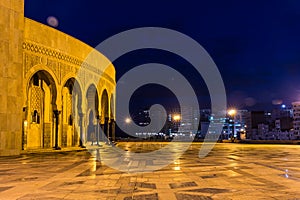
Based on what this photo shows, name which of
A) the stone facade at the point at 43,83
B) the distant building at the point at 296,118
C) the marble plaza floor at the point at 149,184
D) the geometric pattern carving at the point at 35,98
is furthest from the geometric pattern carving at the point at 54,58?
the distant building at the point at 296,118

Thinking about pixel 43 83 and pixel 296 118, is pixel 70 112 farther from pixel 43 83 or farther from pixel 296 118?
pixel 296 118

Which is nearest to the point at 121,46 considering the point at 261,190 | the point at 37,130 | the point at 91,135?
the point at 91,135

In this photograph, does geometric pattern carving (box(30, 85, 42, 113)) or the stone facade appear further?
geometric pattern carving (box(30, 85, 42, 113))

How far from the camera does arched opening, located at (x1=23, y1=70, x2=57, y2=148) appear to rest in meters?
19.3

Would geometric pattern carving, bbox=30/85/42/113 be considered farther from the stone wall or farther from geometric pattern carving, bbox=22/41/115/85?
the stone wall

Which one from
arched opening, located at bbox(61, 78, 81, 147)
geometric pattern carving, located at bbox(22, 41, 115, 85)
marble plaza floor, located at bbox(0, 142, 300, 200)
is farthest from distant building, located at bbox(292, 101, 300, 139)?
marble plaza floor, located at bbox(0, 142, 300, 200)

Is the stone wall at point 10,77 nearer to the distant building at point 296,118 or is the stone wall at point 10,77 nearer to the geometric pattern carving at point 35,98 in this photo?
the geometric pattern carving at point 35,98

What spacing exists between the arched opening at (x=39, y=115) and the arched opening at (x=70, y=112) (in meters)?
1.24

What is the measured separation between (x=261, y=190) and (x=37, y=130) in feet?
52.7

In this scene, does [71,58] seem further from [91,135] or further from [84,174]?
[84,174]

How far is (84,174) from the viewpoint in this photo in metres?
8.83

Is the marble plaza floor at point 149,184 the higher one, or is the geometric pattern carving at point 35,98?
the geometric pattern carving at point 35,98

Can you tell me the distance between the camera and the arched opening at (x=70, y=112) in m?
21.5

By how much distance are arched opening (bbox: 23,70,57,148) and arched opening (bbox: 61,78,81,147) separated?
1.24 metres
